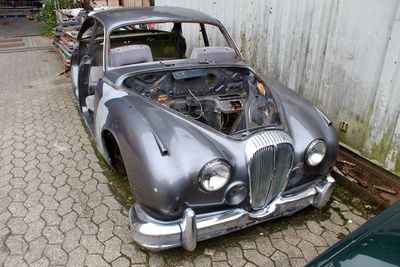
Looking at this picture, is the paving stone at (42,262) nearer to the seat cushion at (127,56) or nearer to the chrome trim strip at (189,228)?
the chrome trim strip at (189,228)

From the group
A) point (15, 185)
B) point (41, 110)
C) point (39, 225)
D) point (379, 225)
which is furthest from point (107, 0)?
point (379, 225)

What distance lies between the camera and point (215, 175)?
2.21 meters

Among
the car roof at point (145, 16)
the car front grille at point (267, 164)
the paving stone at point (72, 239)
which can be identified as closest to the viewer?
the car front grille at point (267, 164)

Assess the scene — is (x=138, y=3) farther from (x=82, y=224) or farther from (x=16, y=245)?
(x=16, y=245)

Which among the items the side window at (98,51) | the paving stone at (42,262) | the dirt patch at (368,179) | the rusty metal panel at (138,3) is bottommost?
the paving stone at (42,262)

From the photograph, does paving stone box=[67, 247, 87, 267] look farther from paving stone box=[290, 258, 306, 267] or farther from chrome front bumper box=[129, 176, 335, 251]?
→ paving stone box=[290, 258, 306, 267]


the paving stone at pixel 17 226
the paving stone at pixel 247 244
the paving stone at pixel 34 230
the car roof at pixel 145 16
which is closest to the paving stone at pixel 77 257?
the paving stone at pixel 34 230

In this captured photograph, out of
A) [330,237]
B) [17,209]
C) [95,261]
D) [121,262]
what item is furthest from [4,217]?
[330,237]

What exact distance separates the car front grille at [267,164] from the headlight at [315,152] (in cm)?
15

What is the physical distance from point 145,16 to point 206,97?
1.14 meters

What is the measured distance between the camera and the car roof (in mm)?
3426

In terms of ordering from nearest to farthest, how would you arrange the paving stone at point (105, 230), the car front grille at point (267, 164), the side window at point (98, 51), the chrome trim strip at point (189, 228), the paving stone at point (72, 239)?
1. the chrome trim strip at point (189, 228)
2. the car front grille at point (267, 164)
3. the paving stone at point (72, 239)
4. the paving stone at point (105, 230)
5. the side window at point (98, 51)

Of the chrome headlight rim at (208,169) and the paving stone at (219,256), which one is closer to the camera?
the chrome headlight rim at (208,169)

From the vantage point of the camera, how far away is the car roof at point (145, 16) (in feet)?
11.2
